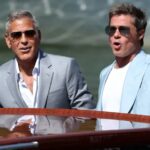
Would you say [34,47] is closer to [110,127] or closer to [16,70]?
[16,70]

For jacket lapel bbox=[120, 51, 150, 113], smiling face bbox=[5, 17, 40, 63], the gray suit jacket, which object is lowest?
the gray suit jacket

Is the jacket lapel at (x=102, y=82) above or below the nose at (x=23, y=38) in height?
below

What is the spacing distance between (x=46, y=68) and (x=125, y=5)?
577 millimetres

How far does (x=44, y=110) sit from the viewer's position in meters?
2.88

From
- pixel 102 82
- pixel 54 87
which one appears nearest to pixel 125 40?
pixel 102 82

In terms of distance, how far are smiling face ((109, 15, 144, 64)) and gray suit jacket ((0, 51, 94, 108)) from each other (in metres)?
0.36

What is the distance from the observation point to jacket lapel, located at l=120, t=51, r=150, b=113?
10.7 feet

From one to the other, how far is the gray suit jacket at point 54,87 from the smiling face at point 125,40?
1.17ft

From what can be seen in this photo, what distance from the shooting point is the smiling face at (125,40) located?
3.47m

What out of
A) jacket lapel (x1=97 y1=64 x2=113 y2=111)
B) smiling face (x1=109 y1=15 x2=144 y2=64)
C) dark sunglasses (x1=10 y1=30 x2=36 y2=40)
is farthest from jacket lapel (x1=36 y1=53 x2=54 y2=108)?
smiling face (x1=109 y1=15 x2=144 y2=64)

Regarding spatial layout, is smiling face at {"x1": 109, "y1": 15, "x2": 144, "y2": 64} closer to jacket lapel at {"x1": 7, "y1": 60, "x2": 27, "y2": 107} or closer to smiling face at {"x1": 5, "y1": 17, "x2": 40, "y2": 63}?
smiling face at {"x1": 5, "y1": 17, "x2": 40, "y2": 63}

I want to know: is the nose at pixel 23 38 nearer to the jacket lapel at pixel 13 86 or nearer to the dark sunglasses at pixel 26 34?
the dark sunglasses at pixel 26 34

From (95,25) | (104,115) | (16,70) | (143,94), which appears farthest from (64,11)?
(104,115)

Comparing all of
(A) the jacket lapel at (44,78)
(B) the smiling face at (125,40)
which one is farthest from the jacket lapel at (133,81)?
(A) the jacket lapel at (44,78)
